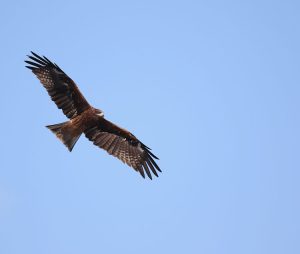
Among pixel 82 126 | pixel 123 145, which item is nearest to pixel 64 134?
pixel 82 126

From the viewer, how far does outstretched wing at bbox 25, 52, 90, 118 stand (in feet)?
35.3

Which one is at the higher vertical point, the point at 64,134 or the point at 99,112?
the point at 99,112

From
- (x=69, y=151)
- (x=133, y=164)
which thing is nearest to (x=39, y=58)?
(x=69, y=151)

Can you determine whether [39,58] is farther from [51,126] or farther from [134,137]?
[134,137]

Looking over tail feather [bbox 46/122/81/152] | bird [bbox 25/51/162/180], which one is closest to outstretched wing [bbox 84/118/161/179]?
bird [bbox 25/51/162/180]

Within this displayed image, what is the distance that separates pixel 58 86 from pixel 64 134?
112 cm

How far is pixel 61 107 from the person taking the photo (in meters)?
10.8

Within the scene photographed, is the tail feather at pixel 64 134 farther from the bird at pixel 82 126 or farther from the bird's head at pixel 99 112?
the bird's head at pixel 99 112

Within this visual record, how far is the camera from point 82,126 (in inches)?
426

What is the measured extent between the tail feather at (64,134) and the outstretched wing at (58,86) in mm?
444

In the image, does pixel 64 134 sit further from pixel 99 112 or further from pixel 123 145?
pixel 123 145

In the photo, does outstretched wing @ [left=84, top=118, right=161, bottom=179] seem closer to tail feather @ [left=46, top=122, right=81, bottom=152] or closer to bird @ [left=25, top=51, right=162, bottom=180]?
bird @ [left=25, top=51, right=162, bottom=180]

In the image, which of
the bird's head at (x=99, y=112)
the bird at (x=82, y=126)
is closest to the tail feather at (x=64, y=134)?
the bird at (x=82, y=126)

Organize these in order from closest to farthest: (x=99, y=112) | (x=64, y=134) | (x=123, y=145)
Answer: (x=64, y=134), (x=99, y=112), (x=123, y=145)
